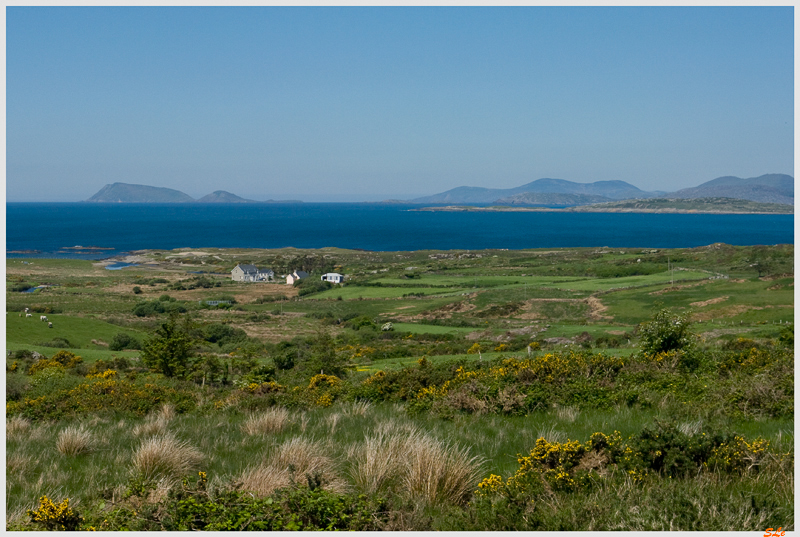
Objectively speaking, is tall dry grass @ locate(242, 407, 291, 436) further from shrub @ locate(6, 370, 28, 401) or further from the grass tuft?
shrub @ locate(6, 370, 28, 401)

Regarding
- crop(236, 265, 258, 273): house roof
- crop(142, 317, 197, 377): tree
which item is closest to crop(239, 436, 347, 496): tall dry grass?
crop(142, 317, 197, 377): tree

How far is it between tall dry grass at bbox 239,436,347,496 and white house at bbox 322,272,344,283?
7356 centimetres

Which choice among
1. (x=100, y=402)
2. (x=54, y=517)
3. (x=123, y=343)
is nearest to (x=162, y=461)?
(x=54, y=517)

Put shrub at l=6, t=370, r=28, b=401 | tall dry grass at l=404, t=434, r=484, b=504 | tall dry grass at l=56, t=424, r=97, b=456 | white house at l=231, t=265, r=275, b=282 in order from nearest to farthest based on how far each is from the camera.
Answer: tall dry grass at l=404, t=434, r=484, b=504 < tall dry grass at l=56, t=424, r=97, b=456 < shrub at l=6, t=370, r=28, b=401 < white house at l=231, t=265, r=275, b=282

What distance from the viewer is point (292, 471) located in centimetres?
481

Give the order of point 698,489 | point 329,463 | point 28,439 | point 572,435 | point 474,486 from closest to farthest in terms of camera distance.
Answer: point 698,489, point 474,486, point 329,463, point 572,435, point 28,439

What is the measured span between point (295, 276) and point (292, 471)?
260 feet

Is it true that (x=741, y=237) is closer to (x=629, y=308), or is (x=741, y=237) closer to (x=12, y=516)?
(x=629, y=308)

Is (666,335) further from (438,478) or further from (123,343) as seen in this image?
(123,343)

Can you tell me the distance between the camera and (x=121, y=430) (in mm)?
7863

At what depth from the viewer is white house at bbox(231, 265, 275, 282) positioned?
276 ft

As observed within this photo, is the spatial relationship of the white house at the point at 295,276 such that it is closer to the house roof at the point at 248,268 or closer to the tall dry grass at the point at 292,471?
the house roof at the point at 248,268

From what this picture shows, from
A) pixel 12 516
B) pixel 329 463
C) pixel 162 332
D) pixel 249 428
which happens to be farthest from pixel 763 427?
pixel 162 332

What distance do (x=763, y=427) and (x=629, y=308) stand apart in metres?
38.7
